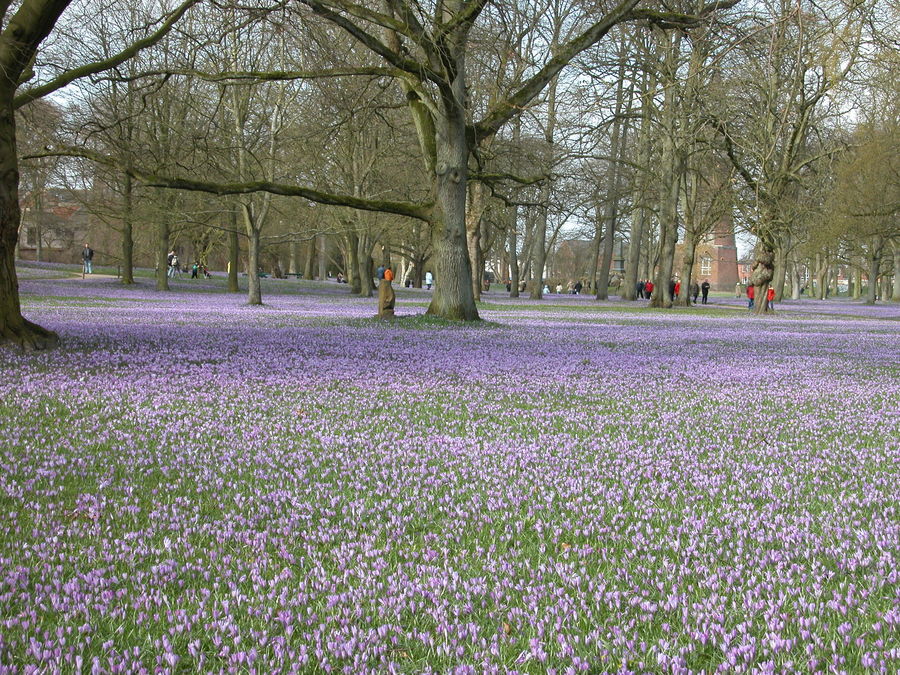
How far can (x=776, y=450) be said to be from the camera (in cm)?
630

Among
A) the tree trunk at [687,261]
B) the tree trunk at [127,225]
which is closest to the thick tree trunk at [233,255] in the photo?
the tree trunk at [127,225]

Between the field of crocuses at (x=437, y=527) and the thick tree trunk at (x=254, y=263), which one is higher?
the thick tree trunk at (x=254, y=263)

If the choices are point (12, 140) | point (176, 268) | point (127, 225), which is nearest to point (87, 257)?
point (127, 225)

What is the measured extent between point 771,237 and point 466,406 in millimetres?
31152

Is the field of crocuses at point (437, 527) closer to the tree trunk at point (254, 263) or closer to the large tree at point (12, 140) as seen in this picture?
the large tree at point (12, 140)

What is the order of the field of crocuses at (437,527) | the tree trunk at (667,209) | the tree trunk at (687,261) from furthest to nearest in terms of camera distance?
the tree trunk at (687,261) < the tree trunk at (667,209) < the field of crocuses at (437,527)

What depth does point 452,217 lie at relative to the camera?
20156 mm

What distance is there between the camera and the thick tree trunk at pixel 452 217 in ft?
65.0

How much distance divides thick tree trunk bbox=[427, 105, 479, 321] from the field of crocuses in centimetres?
1106

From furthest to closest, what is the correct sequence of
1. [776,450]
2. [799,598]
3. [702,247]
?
[702,247]
[776,450]
[799,598]

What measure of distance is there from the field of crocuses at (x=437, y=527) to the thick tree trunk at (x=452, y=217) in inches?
436

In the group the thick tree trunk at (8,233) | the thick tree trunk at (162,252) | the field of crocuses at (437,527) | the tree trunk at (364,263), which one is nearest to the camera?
the field of crocuses at (437,527)

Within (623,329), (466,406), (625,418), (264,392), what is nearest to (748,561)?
(625,418)

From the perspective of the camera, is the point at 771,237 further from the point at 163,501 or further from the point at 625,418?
the point at 163,501
